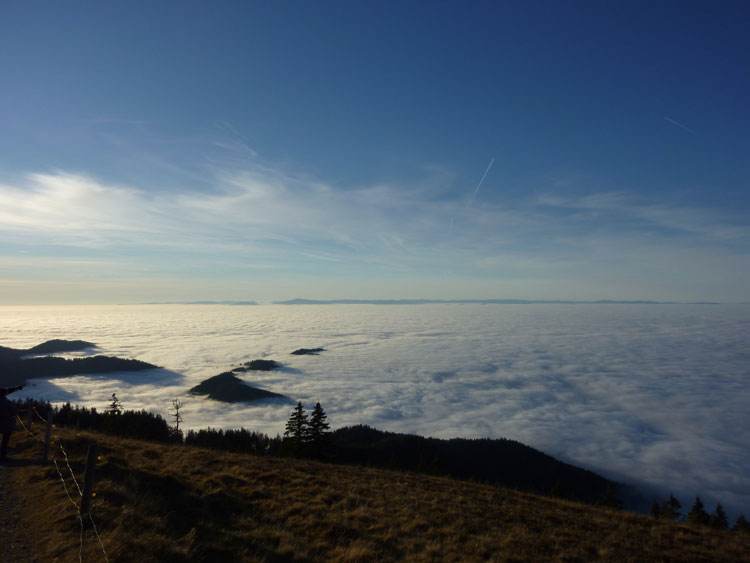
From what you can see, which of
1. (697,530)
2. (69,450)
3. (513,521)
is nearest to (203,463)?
(69,450)

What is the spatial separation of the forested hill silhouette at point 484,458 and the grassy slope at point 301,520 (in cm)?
11224

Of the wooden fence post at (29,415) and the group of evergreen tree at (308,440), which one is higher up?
the wooden fence post at (29,415)

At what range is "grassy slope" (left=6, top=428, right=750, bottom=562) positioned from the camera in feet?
28.5

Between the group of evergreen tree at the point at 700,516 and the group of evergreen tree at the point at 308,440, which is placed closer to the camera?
the group of evergreen tree at the point at 700,516

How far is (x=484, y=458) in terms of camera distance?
452 feet

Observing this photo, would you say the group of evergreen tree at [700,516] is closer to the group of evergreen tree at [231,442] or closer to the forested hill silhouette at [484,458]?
the group of evergreen tree at [231,442]

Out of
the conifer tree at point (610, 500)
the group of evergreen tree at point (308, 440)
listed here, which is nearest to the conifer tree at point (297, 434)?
the group of evergreen tree at point (308, 440)

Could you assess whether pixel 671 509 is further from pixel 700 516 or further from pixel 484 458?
pixel 484 458

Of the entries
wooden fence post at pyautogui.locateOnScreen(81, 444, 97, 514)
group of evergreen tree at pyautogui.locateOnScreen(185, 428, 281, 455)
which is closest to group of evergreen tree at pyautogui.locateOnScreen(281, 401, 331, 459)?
group of evergreen tree at pyautogui.locateOnScreen(185, 428, 281, 455)

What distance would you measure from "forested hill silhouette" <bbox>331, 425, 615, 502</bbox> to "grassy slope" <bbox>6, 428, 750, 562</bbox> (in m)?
112

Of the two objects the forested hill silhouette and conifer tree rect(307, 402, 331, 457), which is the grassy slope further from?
the forested hill silhouette

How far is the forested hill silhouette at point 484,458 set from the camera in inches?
4929

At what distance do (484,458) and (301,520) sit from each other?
482ft

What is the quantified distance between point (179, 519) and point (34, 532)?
319 cm
